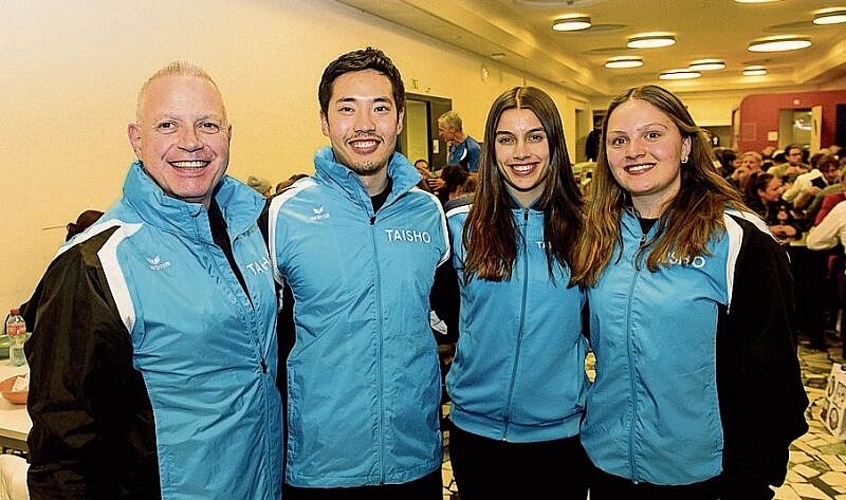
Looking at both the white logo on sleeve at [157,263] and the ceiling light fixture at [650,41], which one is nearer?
the white logo on sleeve at [157,263]

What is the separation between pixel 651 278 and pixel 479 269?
0.46 meters

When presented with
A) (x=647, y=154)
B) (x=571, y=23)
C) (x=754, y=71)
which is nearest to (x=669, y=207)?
(x=647, y=154)

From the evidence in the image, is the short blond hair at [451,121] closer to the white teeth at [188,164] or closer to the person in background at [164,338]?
the person in background at [164,338]

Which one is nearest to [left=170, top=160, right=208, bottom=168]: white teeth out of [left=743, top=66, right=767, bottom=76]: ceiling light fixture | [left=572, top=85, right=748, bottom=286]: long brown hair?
[left=572, top=85, right=748, bottom=286]: long brown hair

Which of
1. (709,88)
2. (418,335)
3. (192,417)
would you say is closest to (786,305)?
(418,335)

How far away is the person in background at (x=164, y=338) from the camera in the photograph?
135 cm

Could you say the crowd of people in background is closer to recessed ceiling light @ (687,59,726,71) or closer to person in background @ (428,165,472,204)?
person in background @ (428,165,472,204)

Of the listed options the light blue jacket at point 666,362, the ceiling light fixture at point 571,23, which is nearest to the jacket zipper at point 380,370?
the light blue jacket at point 666,362

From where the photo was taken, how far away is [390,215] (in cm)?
190

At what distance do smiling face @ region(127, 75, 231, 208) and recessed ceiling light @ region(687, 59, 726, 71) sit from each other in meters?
14.4

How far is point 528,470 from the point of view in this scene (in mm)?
1969

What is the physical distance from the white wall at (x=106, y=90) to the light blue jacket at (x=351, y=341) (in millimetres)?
2311

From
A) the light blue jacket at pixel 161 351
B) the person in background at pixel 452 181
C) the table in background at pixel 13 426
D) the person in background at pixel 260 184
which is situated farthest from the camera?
the person in background at pixel 452 181

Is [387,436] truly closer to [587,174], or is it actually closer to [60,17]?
[60,17]
